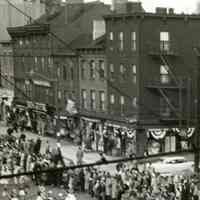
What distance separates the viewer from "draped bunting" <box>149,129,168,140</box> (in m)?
27.0

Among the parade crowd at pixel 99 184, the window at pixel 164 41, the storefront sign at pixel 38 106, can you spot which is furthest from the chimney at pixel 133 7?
the parade crowd at pixel 99 184

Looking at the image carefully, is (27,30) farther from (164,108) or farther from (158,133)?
(158,133)

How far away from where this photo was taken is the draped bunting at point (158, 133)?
2700 cm

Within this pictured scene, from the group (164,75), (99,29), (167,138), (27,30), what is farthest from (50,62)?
(167,138)

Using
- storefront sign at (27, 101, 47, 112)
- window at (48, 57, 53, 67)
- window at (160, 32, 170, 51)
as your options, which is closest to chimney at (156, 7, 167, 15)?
window at (160, 32, 170, 51)

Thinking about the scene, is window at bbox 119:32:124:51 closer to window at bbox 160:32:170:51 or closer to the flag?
window at bbox 160:32:170:51

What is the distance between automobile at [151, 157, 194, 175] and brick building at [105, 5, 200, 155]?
6911 mm

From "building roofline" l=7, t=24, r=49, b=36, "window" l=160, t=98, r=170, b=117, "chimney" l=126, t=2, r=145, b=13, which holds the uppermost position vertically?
"chimney" l=126, t=2, r=145, b=13

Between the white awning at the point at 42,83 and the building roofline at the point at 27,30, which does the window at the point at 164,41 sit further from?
the white awning at the point at 42,83

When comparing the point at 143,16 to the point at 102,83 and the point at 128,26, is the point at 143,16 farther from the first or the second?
the point at 102,83

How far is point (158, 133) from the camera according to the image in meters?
27.1

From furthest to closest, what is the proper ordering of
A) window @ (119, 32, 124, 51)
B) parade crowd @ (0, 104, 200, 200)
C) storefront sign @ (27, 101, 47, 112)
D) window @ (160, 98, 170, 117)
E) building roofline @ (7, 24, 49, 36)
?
storefront sign @ (27, 101, 47, 112) < building roofline @ (7, 24, 49, 36) < window @ (119, 32, 124, 51) < window @ (160, 98, 170, 117) < parade crowd @ (0, 104, 200, 200)

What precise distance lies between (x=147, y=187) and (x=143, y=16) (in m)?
15.5

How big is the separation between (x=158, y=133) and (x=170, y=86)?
243 centimetres
